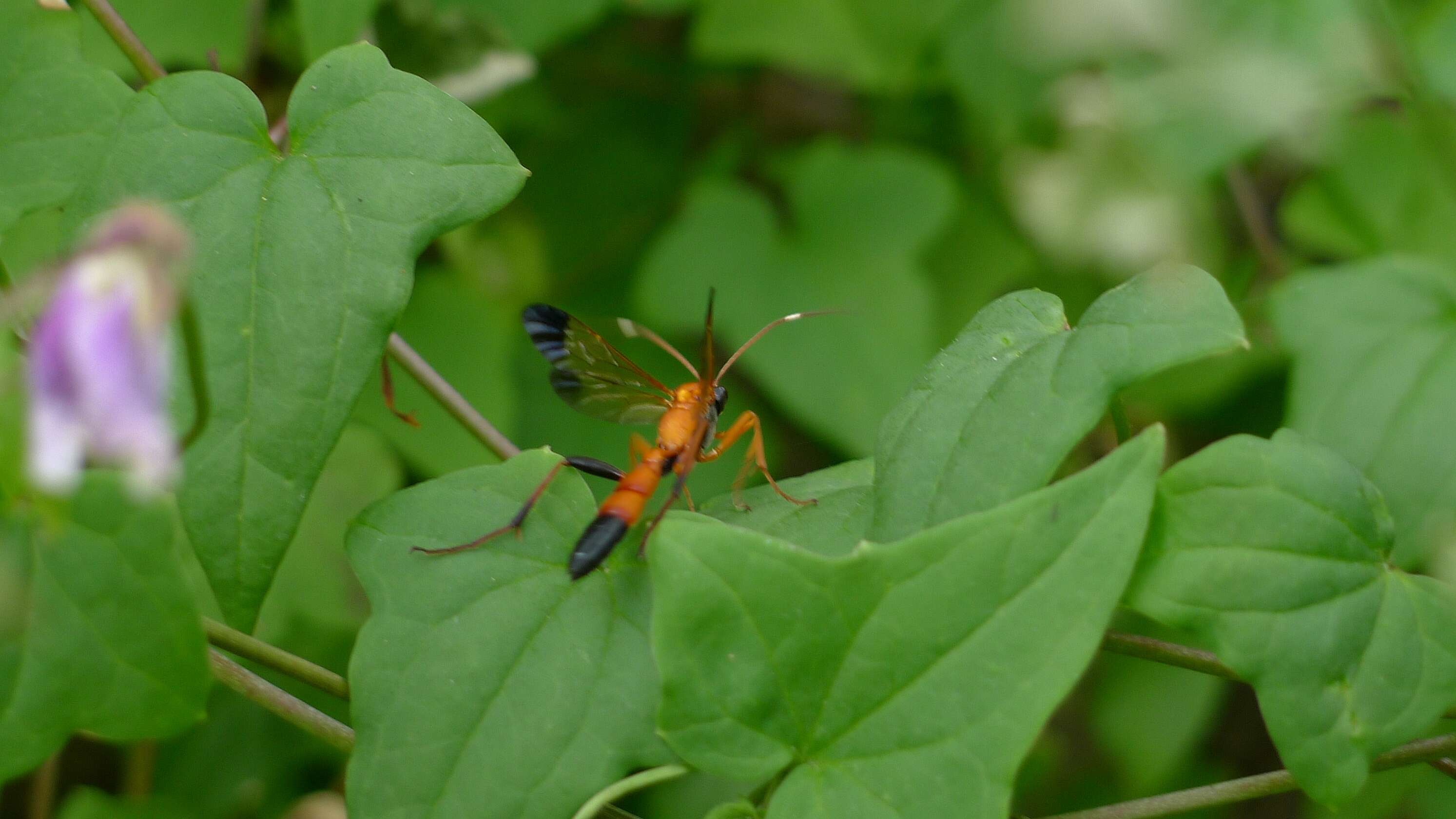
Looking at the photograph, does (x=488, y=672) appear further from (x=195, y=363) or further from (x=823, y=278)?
(x=823, y=278)

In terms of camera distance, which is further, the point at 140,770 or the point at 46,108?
the point at 140,770

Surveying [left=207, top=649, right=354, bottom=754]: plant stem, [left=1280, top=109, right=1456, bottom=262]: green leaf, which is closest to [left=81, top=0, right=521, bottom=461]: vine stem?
[left=207, top=649, right=354, bottom=754]: plant stem

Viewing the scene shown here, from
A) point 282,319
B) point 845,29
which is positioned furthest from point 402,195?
point 845,29

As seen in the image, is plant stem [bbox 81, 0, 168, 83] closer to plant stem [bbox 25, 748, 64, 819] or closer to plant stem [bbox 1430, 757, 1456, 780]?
plant stem [bbox 25, 748, 64, 819]

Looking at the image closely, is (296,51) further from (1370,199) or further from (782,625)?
(1370,199)

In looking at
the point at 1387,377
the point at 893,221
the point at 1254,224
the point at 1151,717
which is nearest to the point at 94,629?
the point at 1387,377

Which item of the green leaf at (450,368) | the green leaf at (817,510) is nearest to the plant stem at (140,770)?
the green leaf at (450,368)
